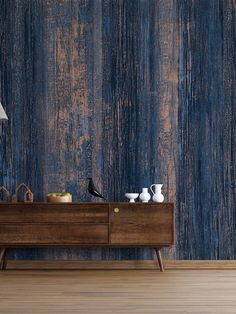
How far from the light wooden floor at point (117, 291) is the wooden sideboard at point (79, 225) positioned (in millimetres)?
270

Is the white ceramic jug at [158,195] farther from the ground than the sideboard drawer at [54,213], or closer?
farther from the ground

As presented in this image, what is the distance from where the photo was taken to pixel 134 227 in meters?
4.71

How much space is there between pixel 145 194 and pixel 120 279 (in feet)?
2.76

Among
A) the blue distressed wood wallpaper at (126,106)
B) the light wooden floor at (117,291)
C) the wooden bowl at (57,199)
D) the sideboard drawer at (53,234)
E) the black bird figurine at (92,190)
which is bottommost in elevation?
the light wooden floor at (117,291)

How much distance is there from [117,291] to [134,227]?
3.15 feet

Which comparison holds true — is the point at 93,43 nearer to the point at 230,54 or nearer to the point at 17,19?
the point at 17,19

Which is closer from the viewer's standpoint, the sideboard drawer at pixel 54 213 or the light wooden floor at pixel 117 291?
the light wooden floor at pixel 117 291

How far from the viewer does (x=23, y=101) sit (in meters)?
5.16

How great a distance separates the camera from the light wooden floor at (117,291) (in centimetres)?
326

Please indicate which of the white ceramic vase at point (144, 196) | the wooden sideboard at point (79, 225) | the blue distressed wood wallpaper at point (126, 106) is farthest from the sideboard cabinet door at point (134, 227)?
the blue distressed wood wallpaper at point (126, 106)

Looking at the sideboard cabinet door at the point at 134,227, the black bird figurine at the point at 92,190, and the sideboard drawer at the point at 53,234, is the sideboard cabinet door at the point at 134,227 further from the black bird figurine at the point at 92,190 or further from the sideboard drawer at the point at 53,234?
the black bird figurine at the point at 92,190

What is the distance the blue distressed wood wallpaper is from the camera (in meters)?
5.11

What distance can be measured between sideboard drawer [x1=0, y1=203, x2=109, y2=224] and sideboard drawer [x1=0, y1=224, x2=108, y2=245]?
42 mm

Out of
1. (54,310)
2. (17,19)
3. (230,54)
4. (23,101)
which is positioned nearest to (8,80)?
(23,101)
